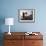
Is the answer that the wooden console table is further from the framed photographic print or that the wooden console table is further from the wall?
the framed photographic print

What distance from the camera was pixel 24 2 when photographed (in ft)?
15.1

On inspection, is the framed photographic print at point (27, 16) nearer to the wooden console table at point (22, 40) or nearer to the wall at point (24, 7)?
the wall at point (24, 7)

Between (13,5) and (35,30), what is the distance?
1167 mm

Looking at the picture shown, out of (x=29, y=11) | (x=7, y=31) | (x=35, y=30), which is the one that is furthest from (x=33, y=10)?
(x=7, y=31)

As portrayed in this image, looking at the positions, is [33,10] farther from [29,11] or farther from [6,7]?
[6,7]

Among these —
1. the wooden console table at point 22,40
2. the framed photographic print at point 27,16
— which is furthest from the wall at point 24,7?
the wooden console table at point 22,40

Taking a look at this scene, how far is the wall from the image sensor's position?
459 centimetres

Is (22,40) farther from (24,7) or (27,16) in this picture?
(24,7)

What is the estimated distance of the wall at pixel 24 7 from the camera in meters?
4.59

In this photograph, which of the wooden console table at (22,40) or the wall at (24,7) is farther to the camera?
the wall at (24,7)

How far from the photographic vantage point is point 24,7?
4594mm

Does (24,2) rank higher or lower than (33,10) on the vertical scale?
higher

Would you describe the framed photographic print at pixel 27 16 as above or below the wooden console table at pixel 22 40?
above

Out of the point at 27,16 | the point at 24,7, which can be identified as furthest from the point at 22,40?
the point at 24,7
